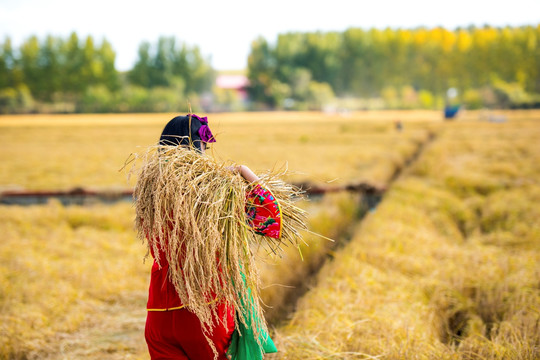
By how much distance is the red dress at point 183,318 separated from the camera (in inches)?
82.4

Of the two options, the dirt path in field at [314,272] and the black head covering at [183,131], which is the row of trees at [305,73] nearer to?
the dirt path in field at [314,272]

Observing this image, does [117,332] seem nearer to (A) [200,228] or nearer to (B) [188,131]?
(A) [200,228]

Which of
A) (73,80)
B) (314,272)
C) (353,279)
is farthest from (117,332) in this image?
(73,80)

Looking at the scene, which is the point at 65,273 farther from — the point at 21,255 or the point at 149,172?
the point at 149,172

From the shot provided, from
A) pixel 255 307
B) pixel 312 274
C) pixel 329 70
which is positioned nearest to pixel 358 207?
pixel 312 274

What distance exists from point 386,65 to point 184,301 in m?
92.1

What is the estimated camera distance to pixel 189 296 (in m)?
1.98

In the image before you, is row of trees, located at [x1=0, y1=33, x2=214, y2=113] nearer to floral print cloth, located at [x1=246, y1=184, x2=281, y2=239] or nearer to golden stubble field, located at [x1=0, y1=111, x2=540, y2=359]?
golden stubble field, located at [x1=0, y1=111, x2=540, y2=359]

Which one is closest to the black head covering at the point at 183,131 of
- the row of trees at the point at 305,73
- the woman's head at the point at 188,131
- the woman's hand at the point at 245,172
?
the woman's head at the point at 188,131

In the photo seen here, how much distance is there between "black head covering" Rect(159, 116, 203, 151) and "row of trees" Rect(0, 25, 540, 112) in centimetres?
4622

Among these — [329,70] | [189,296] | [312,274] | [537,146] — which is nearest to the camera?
[189,296]

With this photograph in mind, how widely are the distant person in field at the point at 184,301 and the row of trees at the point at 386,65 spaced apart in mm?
67326

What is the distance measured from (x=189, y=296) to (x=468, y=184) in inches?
375

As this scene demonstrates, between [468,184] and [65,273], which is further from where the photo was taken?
[468,184]
